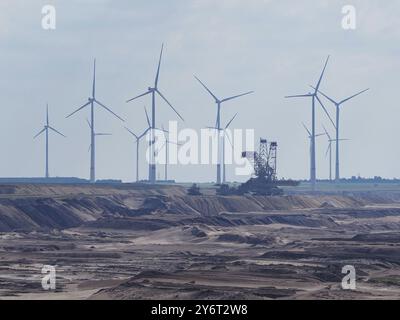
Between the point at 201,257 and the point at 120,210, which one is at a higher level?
the point at 120,210

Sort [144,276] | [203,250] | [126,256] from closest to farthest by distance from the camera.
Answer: [144,276], [126,256], [203,250]

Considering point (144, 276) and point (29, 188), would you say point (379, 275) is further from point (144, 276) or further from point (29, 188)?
point (29, 188)

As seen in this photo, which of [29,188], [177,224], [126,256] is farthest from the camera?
[29,188]

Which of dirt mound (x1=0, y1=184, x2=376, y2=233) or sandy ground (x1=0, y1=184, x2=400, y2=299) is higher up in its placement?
dirt mound (x1=0, y1=184, x2=376, y2=233)

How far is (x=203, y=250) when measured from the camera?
111 meters

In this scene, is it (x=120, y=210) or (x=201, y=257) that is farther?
(x=120, y=210)

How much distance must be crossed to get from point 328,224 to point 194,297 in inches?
3902

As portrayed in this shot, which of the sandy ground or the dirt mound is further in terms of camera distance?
the dirt mound

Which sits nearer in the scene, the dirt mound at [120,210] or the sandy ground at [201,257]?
the sandy ground at [201,257]

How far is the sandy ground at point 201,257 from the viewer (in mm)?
70000

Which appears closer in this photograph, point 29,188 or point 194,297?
point 194,297

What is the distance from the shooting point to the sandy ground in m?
70.0

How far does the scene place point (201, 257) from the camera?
328ft
